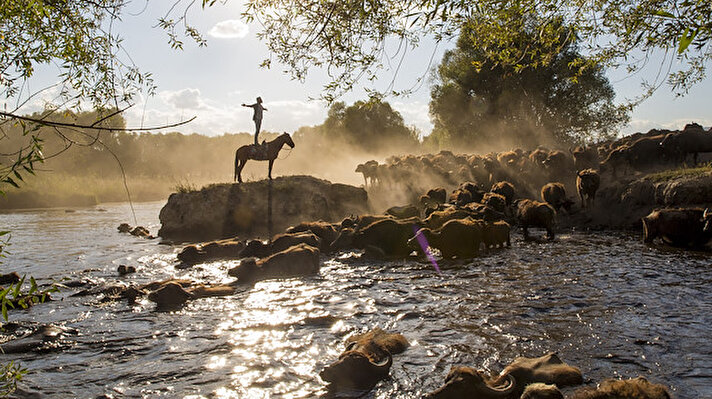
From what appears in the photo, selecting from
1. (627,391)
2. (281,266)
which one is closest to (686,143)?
(281,266)

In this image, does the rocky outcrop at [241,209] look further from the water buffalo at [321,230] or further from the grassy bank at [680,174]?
the grassy bank at [680,174]

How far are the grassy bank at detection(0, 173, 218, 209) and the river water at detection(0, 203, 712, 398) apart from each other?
27324mm

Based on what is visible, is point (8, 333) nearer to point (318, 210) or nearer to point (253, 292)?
point (253, 292)

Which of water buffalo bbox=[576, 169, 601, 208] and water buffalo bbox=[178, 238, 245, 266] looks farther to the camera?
water buffalo bbox=[576, 169, 601, 208]

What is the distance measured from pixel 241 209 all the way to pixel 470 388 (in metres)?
19.3

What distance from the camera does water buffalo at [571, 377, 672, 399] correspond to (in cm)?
477

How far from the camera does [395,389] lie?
231 inches

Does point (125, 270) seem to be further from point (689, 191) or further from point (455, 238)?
point (689, 191)

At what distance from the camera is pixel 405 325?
8367 millimetres

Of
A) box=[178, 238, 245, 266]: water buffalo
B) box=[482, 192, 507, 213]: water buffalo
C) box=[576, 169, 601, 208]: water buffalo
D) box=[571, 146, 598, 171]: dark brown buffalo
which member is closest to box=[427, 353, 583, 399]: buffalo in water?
box=[178, 238, 245, 266]: water buffalo

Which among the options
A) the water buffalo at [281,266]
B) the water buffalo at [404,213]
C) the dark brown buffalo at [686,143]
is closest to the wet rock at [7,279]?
the water buffalo at [281,266]

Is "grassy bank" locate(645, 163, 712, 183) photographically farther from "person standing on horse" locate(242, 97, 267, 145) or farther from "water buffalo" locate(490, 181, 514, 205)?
"person standing on horse" locate(242, 97, 267, 145)

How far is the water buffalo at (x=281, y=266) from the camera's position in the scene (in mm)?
12727

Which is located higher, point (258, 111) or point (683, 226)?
point (258, 111)
